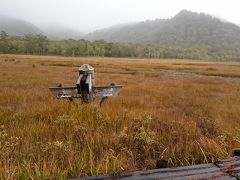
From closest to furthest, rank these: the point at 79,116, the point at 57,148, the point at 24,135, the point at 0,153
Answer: the point at 0,153 < the point at 57,148 < the point at 24,135 < the point at 79,116

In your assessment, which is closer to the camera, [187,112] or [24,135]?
[24,135]

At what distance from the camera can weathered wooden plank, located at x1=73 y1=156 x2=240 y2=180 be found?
11.0 feet

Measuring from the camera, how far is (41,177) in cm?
361

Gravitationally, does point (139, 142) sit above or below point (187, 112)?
above

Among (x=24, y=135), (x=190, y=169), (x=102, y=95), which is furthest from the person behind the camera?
(x=102, y=95)

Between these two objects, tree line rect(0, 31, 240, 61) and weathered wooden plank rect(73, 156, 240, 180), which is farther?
tree line rect(0, 31, 240, 61)

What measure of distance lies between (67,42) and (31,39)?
1721 cm

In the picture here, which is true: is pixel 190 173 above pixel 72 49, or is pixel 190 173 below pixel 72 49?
above

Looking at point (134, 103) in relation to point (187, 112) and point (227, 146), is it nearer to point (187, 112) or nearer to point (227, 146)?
point (187, 112)

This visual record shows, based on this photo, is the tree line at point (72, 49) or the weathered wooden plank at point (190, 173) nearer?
the weathered wooden plank at point (190, 173)

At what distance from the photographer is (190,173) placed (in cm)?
347

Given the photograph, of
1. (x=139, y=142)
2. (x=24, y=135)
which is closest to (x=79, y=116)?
(x=24, y=135)

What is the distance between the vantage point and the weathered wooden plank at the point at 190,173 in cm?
336

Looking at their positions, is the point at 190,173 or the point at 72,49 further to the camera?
the point at 72,49
